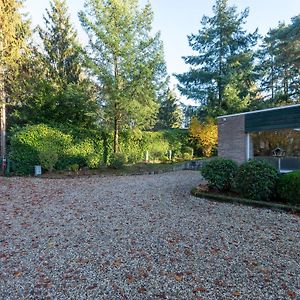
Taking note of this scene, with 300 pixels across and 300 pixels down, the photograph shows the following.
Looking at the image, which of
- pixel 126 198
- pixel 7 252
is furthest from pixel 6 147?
pixel 7 252

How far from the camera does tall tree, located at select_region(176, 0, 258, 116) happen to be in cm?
1922

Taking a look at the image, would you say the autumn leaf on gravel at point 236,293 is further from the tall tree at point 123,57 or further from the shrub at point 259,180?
the tall tree at point 123,57

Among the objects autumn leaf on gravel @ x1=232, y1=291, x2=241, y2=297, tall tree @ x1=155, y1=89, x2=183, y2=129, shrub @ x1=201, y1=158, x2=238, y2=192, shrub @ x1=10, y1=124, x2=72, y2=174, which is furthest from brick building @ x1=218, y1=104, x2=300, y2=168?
tall tree @ x1=155, y1=89, x2=183, y2=129

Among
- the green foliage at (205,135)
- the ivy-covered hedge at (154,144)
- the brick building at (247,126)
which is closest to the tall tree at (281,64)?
the green foliage at (205,135)

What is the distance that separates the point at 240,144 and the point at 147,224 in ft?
32.2

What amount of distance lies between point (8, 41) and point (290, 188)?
16255 mm

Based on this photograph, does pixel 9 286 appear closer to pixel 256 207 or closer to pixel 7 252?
pixel 7 252

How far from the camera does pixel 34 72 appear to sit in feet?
56.9

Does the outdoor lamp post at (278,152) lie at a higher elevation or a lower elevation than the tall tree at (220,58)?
lower

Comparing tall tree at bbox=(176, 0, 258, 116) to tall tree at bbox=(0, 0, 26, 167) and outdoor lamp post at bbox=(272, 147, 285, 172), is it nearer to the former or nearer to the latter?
outdoor lamp post at bbox=(272, 147, 285, 172)

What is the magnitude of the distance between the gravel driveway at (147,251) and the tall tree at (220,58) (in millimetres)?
15049

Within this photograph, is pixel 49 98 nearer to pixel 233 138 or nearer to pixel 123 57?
pixel 123 57

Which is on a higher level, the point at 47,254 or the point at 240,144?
the point at 240,144

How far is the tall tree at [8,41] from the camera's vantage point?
14156 mm
